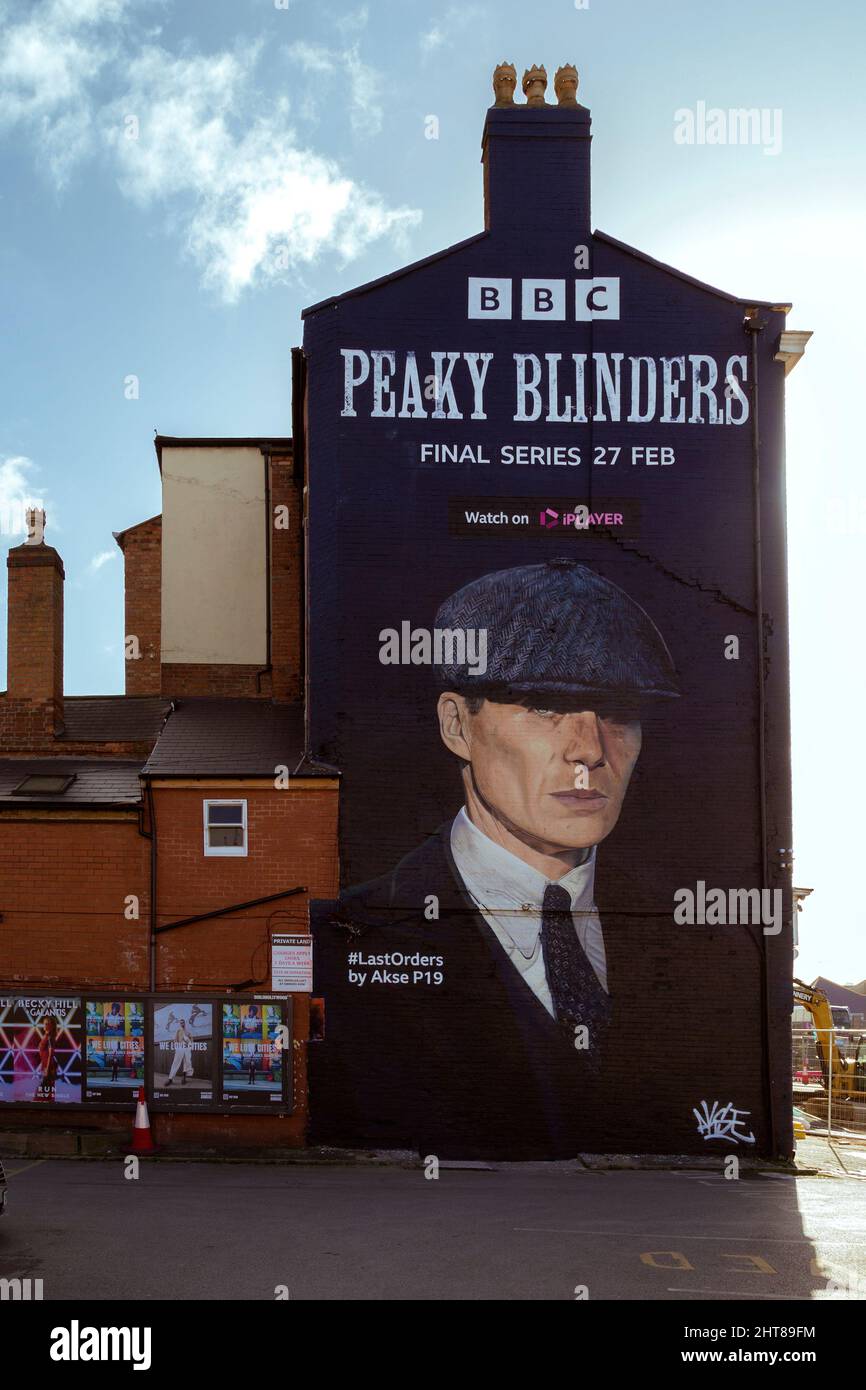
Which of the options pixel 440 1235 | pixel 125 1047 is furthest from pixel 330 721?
pixel 440 1235

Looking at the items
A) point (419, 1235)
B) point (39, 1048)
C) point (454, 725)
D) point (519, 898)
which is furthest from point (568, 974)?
point (39, 1048)

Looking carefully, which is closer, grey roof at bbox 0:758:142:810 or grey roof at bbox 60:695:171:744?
grey roof at bbox 0:758:142:810

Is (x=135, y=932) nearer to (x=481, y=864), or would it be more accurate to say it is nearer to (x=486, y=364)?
(x=481, y=864)

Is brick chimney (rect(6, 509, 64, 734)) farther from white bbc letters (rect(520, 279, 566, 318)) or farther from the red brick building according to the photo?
white bbc letters (rect(520, 279, 566, 318))

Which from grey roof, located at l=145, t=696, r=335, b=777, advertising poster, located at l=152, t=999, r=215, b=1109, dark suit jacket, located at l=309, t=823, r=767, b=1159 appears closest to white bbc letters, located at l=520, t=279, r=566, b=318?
grey roof, located at l=145, t=696, r=335, b=777

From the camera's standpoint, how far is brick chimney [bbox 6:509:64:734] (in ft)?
68.5

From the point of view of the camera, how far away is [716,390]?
19.5 metres

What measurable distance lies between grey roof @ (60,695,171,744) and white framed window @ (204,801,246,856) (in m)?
2.71

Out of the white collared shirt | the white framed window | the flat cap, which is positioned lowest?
the white collared shirt

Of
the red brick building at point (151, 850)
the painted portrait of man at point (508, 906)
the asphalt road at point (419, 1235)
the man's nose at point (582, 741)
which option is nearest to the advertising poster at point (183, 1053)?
the red brick building at point (151, 850)

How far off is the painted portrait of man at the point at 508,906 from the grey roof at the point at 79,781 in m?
3.41

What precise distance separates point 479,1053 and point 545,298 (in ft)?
35.3

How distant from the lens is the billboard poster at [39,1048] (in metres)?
18.1
